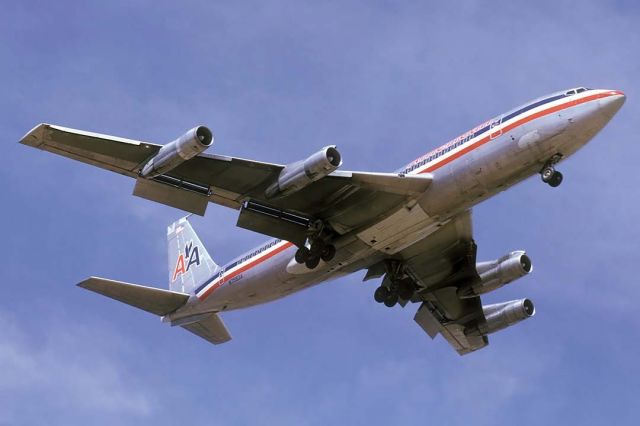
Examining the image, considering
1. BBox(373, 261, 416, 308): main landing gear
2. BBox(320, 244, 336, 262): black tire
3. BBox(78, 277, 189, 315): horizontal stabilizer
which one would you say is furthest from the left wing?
BBox(78, 277, 189, 315): horizontal stabilizer

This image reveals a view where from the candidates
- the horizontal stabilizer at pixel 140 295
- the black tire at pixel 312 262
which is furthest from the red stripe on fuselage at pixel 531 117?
the horizontal stabilizer at pixel 140 295

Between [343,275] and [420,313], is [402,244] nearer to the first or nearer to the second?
[343,275]

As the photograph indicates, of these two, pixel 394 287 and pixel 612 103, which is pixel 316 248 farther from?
pixel 612 103

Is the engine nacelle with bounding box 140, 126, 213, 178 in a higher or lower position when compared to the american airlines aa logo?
lower

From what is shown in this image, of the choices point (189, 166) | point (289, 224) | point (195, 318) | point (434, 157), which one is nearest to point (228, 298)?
point (195, 318)

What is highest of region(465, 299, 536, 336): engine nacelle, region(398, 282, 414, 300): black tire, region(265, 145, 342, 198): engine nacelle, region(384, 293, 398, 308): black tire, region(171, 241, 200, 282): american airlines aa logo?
region(171, 241, 200, 282): american airlines aa logo

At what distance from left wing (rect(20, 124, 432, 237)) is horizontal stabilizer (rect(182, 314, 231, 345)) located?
8.83 m

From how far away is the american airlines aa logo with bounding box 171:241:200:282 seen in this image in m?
60.5

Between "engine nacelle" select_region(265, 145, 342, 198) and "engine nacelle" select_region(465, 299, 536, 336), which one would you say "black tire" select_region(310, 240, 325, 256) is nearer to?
"engine nacelle" select_region(265, 145, 342, 198)

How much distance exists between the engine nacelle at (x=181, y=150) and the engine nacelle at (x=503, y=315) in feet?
67.8

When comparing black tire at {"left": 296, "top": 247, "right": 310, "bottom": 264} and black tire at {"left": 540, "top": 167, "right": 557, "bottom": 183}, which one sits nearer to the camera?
black tire at {"left": 540, "top": 167, "right": 557, "bottom": 183}

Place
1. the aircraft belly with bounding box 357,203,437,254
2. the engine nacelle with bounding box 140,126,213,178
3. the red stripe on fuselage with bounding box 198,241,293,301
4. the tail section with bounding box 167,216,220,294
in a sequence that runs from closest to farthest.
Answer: the engine nacelle with bounding box 140,126,213,178 → the aircraft belly with bounding box 357,203,437,254 → the red stripe on fuselage with bounding box 198,241,293,301 → the tail section with bounding box 167,216,220,294

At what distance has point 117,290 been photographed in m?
51.0

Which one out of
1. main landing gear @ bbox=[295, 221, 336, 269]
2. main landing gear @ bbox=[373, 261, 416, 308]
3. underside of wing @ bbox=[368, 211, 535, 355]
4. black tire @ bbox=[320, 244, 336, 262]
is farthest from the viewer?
main landing gear @ bbox=[373, 261, 416, 308]
